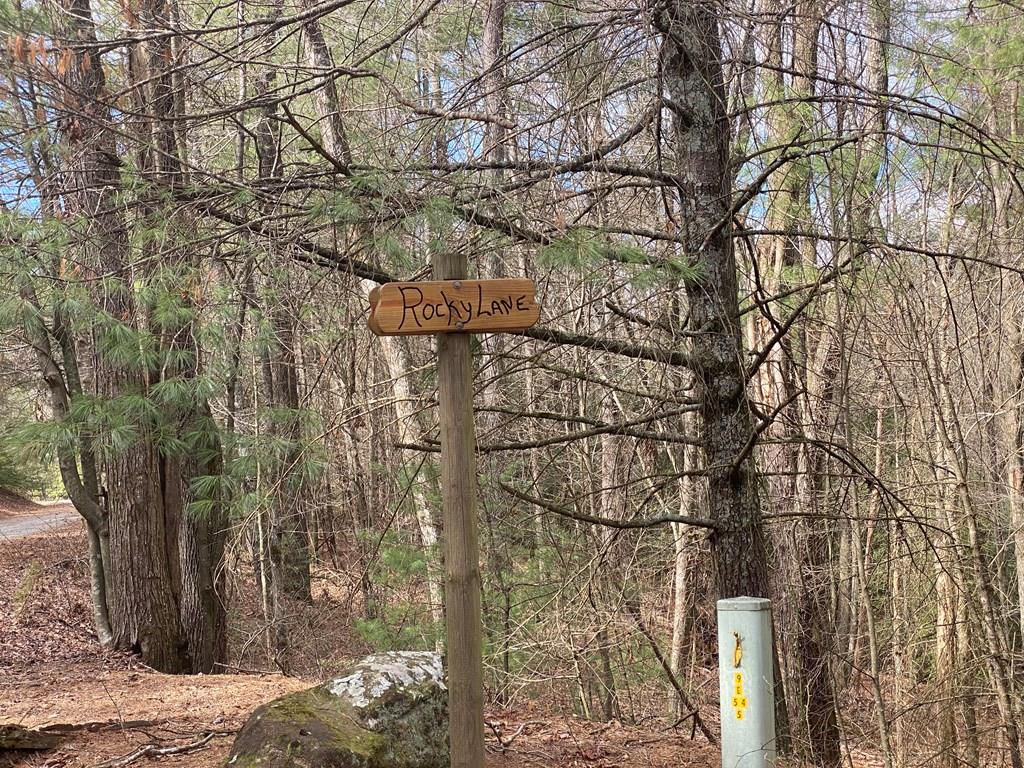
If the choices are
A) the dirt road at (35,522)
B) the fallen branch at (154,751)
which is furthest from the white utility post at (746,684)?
the dirt road at (35,522)

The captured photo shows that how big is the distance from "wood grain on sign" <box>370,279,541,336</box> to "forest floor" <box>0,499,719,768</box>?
8.74 feet

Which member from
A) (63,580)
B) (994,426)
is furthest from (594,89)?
(63,580)

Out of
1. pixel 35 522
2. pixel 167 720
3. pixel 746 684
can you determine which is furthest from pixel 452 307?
pixel 35 522

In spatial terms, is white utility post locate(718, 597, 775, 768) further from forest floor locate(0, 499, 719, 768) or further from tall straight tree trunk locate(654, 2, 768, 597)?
forest floor locate(0, 499, 719, 768)

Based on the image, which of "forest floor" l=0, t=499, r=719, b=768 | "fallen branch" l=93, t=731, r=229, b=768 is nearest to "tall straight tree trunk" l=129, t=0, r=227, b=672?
"forest floor" l=0, t=499, r=719, b=768

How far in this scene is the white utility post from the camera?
11.1 feet

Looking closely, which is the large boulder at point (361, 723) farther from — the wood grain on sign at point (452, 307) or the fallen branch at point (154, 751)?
the wood grain on sign at point (452, 307)

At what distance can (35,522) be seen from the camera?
22.4m

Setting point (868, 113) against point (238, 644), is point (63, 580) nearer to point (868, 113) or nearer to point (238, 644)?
point (238, 644)

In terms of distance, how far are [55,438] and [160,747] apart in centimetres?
267

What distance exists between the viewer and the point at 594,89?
181 inches

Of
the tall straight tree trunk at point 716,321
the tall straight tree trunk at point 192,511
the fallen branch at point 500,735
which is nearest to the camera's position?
the tall straight tree trunk at point 716,321

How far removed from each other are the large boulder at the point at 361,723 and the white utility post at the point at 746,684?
1.47 metres

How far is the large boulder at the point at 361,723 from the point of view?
389 centimetres
